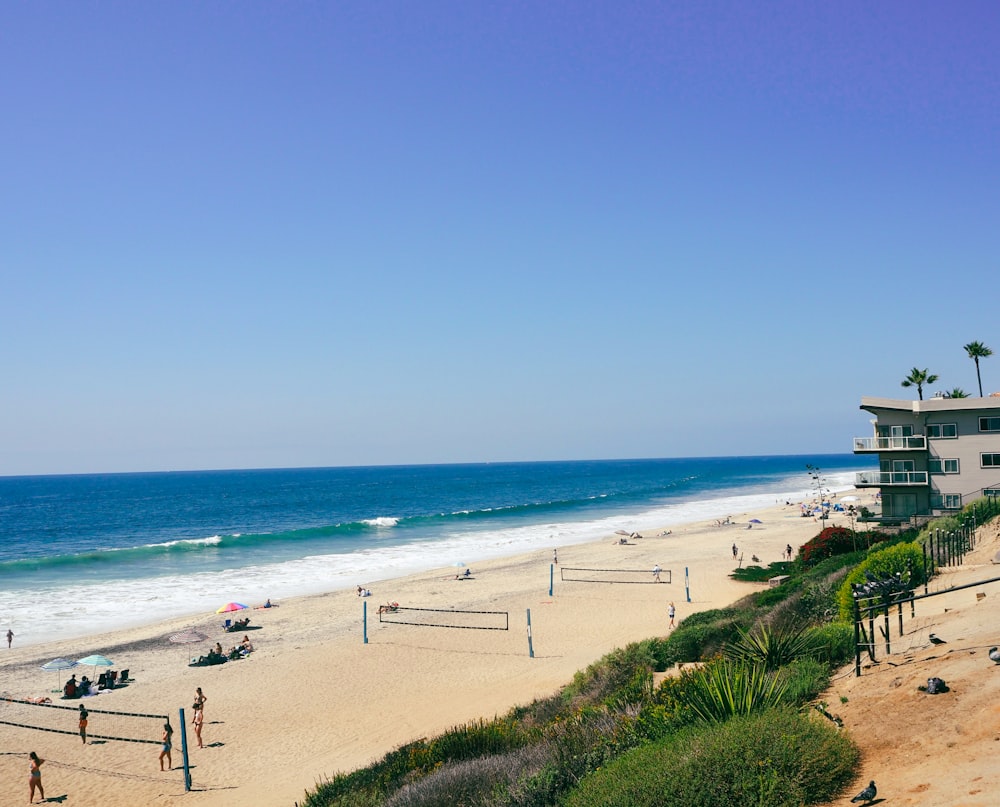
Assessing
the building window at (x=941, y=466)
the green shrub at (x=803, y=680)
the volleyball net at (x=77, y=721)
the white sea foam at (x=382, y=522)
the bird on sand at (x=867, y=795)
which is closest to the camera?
the bird on sand at (x=867, y=795)

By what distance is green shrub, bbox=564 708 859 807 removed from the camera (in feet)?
22.6

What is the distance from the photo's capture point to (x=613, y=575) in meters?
46.4

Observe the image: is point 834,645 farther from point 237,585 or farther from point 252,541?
point 252,541

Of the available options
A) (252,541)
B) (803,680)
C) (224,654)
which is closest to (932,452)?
(803,680)

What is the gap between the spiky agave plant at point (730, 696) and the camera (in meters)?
8.87

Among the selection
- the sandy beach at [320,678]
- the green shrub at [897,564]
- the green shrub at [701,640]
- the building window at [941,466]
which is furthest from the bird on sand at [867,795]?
the building window at [941,466]

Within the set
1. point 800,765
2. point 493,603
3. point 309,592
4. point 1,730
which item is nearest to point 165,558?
point 309,592

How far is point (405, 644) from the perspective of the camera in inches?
1211

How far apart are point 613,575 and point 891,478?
17306 millimetres

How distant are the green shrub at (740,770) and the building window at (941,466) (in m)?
34.3

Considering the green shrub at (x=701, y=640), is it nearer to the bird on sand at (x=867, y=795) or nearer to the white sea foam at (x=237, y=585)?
the bird on sand at (x=867, y=795)

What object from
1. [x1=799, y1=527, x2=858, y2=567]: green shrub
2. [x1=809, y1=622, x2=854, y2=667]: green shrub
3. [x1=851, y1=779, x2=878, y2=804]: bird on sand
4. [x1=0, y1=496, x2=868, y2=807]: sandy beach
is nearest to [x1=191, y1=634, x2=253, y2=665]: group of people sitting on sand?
[x1=0, y1=496, x2=868, y2=807]: sandy beach

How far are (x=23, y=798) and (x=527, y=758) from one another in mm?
14517

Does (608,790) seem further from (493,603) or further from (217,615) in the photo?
(217,615)
